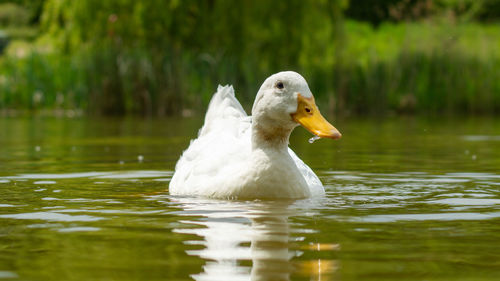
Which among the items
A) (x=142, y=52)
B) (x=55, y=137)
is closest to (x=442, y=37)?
(x=142, y=52)

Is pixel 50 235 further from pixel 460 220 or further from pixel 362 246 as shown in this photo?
pixel 460 220

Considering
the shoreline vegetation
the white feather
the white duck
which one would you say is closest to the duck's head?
the white duck

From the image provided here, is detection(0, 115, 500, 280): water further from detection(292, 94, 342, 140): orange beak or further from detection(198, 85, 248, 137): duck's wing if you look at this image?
detection(198, 85, 248, 137): duck's wing

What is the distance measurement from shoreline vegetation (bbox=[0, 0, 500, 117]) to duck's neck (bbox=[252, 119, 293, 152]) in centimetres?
1393

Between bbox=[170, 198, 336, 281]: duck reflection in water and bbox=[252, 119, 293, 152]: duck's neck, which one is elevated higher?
bbox=[252, 119, 293, 152]: duck's neck

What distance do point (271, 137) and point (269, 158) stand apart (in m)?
0.24

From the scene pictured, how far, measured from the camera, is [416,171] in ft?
30.4

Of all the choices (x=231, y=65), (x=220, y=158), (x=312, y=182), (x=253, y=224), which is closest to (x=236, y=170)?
(x=220, y=158)

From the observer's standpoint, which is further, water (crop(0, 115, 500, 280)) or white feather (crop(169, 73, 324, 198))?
white feather (crop(169, 73, 324, 198))

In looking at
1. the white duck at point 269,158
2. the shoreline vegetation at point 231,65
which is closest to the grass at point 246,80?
the shoreline vegetation at point 231,65

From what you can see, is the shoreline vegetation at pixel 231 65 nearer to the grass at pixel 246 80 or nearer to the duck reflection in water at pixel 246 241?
the grass at pixel 246 80

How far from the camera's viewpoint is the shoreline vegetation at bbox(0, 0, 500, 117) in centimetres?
2088

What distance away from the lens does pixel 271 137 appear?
661 cm

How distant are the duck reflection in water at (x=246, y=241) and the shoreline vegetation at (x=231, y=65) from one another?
14.5 meters
